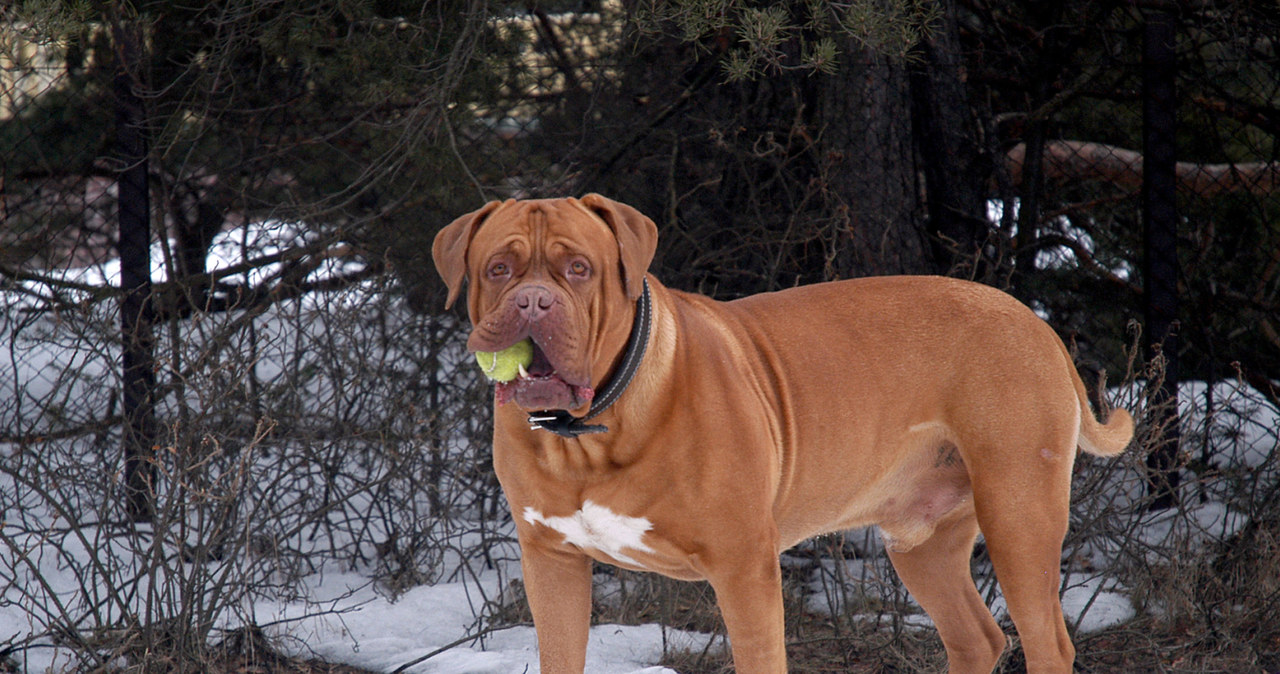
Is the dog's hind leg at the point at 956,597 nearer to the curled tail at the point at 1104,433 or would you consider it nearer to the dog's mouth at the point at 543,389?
the curled tail at the point at 1104,433

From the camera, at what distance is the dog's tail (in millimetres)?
3301

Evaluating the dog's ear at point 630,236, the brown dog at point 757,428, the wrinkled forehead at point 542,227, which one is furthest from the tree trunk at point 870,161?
the wrinkled forehead at point 542,227

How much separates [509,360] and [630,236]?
454 millimetres

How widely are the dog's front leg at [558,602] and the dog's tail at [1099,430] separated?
61.5 inches

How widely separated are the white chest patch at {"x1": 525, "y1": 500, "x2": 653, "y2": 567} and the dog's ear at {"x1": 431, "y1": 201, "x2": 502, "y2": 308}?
1.92ft

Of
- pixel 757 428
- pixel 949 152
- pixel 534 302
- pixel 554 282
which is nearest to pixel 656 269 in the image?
pixel 949 152

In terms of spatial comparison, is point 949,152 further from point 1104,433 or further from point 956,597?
point 956,597

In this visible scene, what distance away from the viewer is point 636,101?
5.45 metres

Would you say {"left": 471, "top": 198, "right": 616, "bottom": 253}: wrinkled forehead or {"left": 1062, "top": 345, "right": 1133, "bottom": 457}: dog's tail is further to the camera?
{"left": 1062, "top": 345, "right": 1133, "bottom": 457}: dog's tail

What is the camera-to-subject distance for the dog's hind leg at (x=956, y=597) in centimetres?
340

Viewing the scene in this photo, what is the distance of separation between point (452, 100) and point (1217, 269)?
4.19m

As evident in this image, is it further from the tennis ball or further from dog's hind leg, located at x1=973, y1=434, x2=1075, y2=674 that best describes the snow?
the tennis ball

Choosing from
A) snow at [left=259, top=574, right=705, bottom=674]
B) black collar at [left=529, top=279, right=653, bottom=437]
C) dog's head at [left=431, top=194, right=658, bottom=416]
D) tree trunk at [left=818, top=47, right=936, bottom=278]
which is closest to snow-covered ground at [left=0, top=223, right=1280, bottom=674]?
snow at [left=259, top=574, right=705, bottom=674]

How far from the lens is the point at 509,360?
7.93 ft
